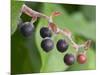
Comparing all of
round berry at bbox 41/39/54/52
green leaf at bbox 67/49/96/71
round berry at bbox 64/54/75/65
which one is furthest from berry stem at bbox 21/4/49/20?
green leaf at bbox 67/49/96/71

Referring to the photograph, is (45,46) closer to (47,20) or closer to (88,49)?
→ (47,20)

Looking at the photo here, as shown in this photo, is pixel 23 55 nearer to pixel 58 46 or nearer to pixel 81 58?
pixel 58 46

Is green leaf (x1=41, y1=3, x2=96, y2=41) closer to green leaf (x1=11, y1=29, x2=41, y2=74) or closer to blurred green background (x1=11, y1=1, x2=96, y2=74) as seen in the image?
blurred green background (x1=11, y1=1, x2=96, y2=74)

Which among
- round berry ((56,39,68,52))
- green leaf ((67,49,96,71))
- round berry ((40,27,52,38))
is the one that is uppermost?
round berry ((40,27,52,38))

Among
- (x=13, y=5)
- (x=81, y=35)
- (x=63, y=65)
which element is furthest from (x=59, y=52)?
(x=13, y=5)

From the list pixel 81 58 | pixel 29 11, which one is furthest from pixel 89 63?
pixel 29 11
